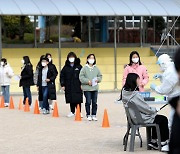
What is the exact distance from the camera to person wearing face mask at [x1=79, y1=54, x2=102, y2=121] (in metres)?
14.9

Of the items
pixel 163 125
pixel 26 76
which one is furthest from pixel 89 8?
pixel 163 125

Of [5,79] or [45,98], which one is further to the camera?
[5,79]

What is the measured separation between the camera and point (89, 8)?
2627cm

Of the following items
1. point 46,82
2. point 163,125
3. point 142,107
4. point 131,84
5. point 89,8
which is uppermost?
point 89,8

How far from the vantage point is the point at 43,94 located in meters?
17.2

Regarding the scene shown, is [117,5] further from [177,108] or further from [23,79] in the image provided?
[177,108]

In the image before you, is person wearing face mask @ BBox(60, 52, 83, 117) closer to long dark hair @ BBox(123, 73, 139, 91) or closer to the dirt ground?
the dirt ground

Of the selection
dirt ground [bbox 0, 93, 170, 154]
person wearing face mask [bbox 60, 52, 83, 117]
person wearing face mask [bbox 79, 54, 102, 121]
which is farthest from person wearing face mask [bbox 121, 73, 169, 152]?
person wearing face mask [bbox 60, 52, 83, 117]

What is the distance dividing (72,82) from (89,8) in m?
11.1

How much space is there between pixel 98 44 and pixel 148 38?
346 cm

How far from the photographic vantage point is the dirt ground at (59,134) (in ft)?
34.6

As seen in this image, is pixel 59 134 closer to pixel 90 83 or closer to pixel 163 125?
pixel 90 83

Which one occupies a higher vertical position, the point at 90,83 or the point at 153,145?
the point at 90,83

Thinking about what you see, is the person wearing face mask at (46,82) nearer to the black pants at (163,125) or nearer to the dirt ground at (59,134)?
the dirt ground at (59,134)
